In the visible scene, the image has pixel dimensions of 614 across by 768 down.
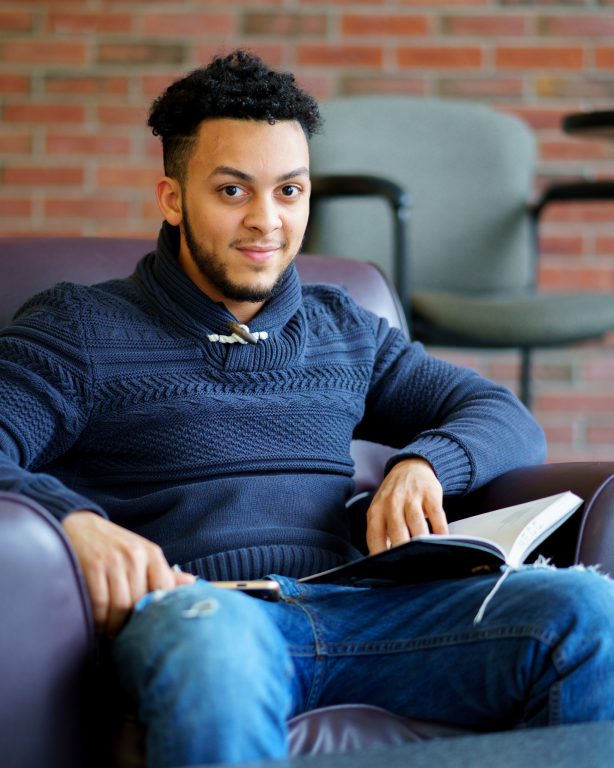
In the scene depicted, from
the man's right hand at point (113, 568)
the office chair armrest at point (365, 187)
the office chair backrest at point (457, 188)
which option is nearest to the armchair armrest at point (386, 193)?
the office chair armrest at point (365, 187)

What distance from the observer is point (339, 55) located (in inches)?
122

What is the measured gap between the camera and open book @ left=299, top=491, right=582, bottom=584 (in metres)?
1.14

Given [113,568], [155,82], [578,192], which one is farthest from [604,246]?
[113,568]

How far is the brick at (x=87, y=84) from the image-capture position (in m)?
3.08

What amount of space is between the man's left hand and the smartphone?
16 centimetres

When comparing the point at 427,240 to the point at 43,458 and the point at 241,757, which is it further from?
the point at 241,757

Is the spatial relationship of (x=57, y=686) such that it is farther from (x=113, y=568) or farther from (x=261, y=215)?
(x=261, y=215)

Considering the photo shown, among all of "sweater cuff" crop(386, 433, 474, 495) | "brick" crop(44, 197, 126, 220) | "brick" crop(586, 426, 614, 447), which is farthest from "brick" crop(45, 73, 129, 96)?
"sweater cuff" crop(386, 433, 474, 495)

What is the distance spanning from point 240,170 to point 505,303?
1.17 meters

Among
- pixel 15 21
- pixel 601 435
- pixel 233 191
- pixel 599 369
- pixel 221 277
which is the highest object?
pixel 15 21

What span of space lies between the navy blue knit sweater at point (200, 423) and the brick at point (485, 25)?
1.85 meters

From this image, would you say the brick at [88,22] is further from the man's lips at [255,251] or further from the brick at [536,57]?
the man's lips at [255,251]

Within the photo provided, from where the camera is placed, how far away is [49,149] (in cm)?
310

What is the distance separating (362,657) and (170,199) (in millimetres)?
645
